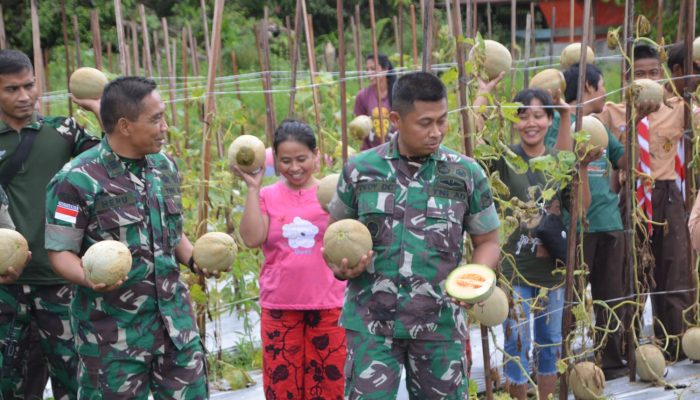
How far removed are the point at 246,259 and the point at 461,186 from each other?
256 centimetres

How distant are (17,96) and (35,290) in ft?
2.78

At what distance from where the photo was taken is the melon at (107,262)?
11.1 feet

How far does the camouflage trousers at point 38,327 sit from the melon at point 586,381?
2249 millimetres

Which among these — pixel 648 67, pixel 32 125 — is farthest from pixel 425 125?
pixel 648 67

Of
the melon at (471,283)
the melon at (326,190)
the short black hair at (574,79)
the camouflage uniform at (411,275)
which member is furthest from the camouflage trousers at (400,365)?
the short black hair at (574,79)

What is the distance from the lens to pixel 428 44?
403cm

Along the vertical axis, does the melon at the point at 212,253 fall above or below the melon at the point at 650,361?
above

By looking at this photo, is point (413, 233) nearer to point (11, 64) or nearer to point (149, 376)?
point (149, 376)

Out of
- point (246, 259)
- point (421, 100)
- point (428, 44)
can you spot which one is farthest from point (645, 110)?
point (246, 259)

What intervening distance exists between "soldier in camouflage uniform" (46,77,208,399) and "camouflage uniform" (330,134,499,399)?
67 cm

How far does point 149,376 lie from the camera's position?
3.78m

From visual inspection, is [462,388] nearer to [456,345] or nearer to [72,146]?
[456,345]

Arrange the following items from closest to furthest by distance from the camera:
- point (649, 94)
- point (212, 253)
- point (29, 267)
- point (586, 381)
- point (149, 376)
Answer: point (149, 376)
point (212, 253)
point (29, 267)
point (586, 381)
point (649, 94)

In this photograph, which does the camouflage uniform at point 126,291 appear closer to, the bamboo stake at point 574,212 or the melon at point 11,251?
the melon at point 11,251
